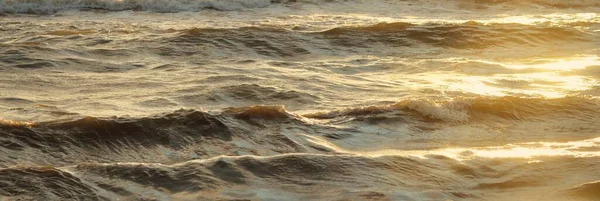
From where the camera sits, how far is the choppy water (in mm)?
A: 5938

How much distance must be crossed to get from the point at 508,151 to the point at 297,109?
2140 mm

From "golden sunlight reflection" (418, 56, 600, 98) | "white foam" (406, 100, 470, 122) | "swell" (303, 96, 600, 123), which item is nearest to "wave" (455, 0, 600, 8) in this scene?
"golden sunlight reflection" (418, 56, 600, 98)

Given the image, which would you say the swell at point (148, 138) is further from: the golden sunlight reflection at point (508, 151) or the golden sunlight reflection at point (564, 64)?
the golden sunlight reflection at point (564, 64)

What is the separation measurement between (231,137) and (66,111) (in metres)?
1.70

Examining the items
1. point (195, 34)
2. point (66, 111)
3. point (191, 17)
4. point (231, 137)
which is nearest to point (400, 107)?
point (231, 137)

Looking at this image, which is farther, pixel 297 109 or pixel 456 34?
pixel 456 34

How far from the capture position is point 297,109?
837 cm

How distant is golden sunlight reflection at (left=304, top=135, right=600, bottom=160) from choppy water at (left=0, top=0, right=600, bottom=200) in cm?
2

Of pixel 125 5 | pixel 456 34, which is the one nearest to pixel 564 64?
pixel 456 34

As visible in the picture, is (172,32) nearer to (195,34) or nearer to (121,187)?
(195,34)

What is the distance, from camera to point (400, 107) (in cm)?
Answer: 811

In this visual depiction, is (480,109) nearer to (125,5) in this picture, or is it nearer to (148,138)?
(148,138)

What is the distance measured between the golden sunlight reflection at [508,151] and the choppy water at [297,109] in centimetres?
2

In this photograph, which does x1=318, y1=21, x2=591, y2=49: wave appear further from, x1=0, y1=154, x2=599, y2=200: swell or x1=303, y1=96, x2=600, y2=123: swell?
x1=0, y1=154, x2=599, y2=200: swell
